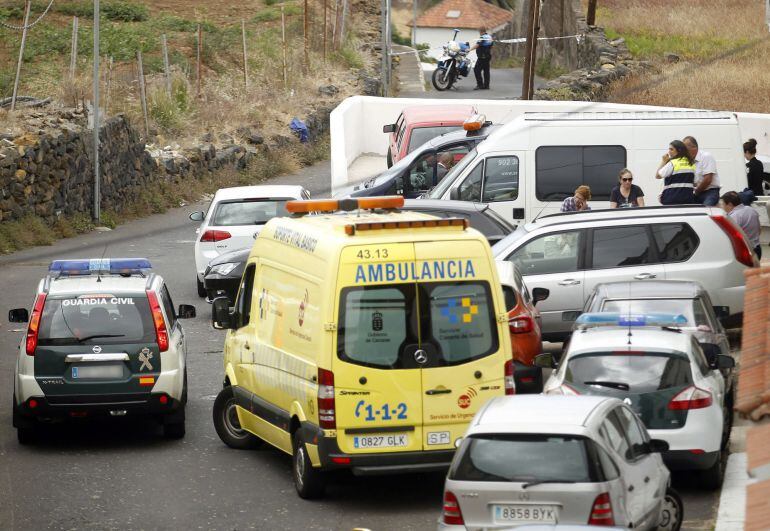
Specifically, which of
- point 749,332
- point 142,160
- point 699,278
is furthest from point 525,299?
point 142,160

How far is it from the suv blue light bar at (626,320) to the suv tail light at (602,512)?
3929mm

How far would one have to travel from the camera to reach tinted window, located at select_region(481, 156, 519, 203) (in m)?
20.4

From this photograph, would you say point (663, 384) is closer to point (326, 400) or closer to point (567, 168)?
point (326, 400)

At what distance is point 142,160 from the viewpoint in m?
33.6

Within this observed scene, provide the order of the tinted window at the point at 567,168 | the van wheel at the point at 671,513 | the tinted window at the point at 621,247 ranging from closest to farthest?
1. the van wheel at the point at 671,513
2. the tinted window at the point at 621,247
3. the tinted window at the point at 567,168

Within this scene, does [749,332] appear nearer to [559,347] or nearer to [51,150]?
[559,347]

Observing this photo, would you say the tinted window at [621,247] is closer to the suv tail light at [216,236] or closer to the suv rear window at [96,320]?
the suv rear window at [96,320]

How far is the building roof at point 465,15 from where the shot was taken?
3632 inches

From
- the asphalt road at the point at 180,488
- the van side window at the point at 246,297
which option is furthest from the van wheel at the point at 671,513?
the van side window at the point at 246,297

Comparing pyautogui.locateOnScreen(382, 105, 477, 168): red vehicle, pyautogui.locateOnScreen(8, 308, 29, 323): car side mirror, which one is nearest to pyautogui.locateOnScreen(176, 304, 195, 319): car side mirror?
pyautogui.locateOnScreen(8, 308, 29, 323): car side mirror

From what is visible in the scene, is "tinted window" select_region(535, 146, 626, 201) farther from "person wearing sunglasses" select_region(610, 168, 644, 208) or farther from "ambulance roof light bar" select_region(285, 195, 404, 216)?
"ambulance roof light bar" select_region(285, 195, 404, 216)

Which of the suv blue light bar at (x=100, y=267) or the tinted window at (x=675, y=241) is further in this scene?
the tinted window at (x=675, y=241)

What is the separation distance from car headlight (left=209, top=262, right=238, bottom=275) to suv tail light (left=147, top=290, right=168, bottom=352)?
6.68m

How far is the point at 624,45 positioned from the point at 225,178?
A: 15.5 meters
